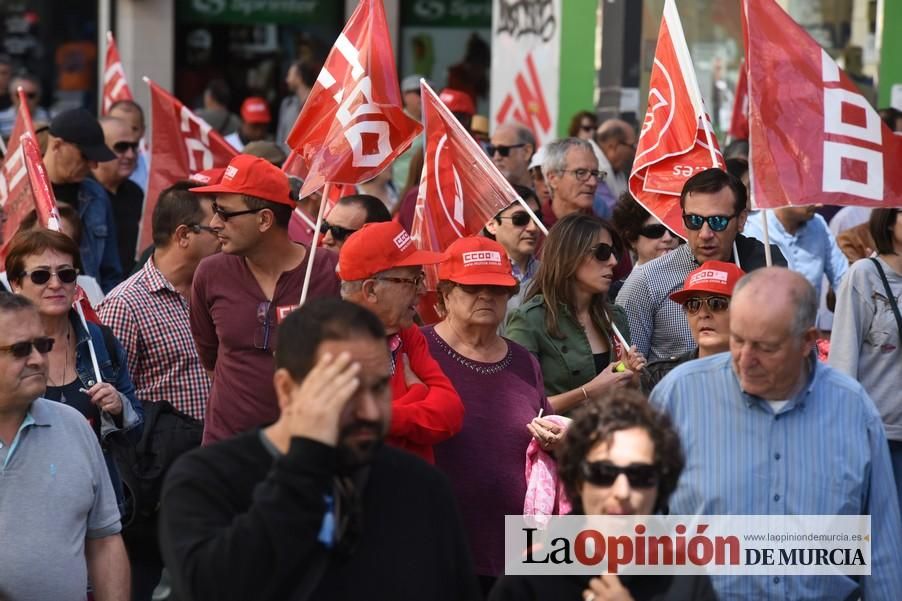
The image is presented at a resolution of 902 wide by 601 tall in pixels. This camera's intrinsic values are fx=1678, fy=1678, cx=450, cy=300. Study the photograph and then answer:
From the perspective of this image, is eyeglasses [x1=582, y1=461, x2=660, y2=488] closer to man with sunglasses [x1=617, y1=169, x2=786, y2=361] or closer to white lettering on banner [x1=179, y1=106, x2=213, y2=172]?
man with sunglasses [x1=617, y1=169, x2=786, y2=361]

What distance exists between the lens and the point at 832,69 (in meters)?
6.93

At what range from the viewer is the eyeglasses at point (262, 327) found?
6.41 metres

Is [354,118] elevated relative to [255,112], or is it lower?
elevated

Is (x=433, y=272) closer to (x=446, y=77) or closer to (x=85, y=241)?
(x=85, y=241)

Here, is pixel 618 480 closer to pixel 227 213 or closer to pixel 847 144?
pixel 227 213

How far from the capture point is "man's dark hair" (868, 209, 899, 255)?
7215 millimetres

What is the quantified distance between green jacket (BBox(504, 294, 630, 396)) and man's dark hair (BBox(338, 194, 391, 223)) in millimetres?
1275

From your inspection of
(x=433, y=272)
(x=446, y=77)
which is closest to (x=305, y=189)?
(x=433, y=272)

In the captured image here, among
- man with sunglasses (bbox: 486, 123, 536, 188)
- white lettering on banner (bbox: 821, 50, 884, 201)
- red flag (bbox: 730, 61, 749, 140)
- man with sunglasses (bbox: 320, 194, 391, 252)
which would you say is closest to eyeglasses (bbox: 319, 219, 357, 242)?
man with sunglasses (bbox: 320, 194, 391, 252)

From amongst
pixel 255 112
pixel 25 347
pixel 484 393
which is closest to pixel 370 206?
pixel 484 393

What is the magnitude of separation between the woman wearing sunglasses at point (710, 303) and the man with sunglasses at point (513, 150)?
501 centimetres

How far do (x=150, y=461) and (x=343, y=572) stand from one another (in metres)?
3.32

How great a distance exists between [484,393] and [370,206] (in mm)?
2201

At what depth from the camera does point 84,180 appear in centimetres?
1023
